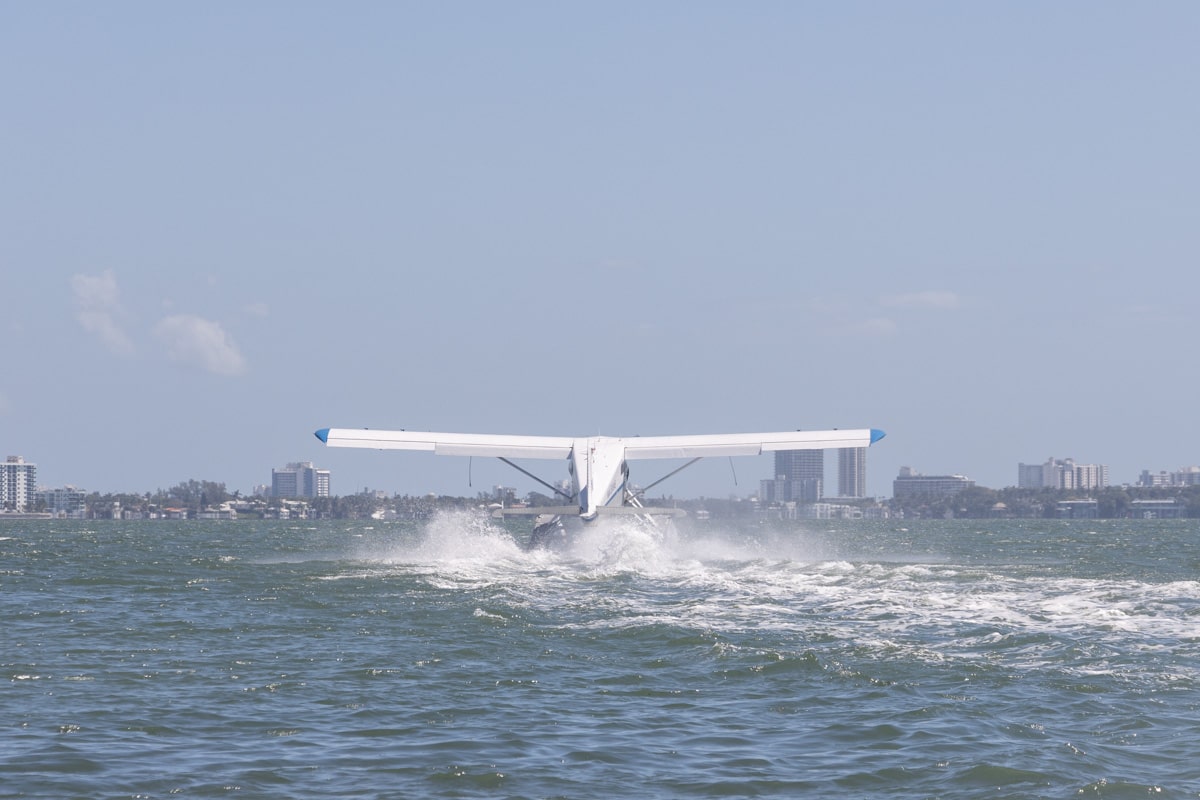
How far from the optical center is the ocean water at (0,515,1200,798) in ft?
33.2

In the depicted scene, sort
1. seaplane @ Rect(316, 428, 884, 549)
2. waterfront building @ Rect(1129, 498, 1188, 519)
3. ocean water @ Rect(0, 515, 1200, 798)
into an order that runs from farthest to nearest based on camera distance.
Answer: waterfront building @ Rect(1129, 498, 1188, 519), seaplane @ Rect(316, 428, 884, 549), ocean water @ Rect(0, 515, 1200, 798)

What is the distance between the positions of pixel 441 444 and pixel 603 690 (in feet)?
86.0

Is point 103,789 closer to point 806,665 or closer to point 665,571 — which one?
point 806,665

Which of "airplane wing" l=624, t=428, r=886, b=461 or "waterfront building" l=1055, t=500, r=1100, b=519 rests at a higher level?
"airplane wing" l=624, t=428, r=886, b=461

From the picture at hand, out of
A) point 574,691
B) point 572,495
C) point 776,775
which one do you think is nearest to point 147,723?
point 574,691

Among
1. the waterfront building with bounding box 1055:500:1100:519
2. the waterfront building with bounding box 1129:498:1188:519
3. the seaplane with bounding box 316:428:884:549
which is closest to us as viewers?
the seaplane with bounding box 316:428:884:549

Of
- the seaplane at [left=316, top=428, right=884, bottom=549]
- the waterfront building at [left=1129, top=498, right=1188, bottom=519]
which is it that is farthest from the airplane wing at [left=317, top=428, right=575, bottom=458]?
the waterfront building at [left=1129, top=498, right=1188, bottom=519]

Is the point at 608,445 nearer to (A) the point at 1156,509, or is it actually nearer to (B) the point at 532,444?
(B) the point at 532,444

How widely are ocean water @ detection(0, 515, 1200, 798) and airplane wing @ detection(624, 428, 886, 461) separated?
14.3 meters

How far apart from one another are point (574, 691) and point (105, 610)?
35.2ft

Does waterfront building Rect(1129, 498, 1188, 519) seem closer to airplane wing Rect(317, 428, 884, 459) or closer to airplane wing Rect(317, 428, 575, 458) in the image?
airplane wing Rect(317, 428, 884, 459)

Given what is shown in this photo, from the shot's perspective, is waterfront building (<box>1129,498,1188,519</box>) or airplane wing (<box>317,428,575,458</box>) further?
waterfront building (<box>1129,498,1188,519</box>)

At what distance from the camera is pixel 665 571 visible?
94.4 feet

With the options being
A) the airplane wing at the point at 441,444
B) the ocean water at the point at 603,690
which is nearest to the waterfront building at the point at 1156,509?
the airplane wing at the point at 441,444
